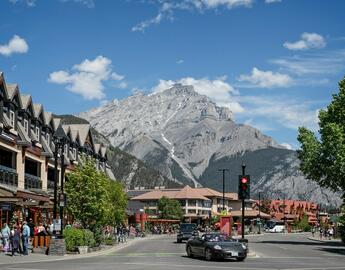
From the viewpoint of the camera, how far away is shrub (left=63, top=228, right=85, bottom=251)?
114ft

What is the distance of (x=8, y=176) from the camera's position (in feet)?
153

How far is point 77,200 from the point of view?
4259 centimetres

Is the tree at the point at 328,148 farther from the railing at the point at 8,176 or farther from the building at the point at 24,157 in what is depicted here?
the railing at the point at 8,176

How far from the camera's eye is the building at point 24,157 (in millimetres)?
44250

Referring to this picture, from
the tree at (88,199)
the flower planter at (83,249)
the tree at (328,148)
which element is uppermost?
the tree at (328,148)

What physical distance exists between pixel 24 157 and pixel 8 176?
3775 millimetres

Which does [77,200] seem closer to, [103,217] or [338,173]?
[103,217]

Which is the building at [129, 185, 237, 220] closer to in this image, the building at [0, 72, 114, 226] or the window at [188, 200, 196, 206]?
the window at [188, 200, 196, 206]

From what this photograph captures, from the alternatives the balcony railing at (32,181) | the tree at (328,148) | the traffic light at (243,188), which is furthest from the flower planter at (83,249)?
the tree at (328,148)

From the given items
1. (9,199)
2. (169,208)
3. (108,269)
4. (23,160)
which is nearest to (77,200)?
(9,199)

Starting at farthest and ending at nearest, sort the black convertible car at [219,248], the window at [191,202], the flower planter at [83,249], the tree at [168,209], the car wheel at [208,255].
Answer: the window at [191,202], the tree at [168,209], the flower planter at [83,249], the car wheel at [208,255], the black convertible car at [219,248]

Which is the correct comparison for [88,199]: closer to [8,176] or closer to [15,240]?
[8,176]

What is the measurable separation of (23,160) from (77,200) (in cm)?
932

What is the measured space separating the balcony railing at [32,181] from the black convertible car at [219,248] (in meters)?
23.9
